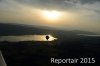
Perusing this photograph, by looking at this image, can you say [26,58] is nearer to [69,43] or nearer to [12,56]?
[12,56]

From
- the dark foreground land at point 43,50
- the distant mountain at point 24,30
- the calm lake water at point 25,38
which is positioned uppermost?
the distant mountain at point 24,30

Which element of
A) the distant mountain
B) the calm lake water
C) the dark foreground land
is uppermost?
the distant mountain

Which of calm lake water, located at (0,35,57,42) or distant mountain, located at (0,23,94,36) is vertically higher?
distant mountain, located at (0,23,94,36)

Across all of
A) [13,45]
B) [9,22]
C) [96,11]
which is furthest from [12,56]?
[96,11]

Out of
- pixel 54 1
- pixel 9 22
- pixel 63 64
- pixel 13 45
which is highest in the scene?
pixel 54 1

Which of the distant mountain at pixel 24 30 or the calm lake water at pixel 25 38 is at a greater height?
the distant mountain at pixel 24 30

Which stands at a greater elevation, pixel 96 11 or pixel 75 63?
pixel 96 11

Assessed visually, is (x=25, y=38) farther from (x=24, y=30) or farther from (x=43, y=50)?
(x=43, y=50)

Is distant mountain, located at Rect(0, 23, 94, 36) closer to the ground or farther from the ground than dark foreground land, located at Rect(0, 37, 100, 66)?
farther from the ground
